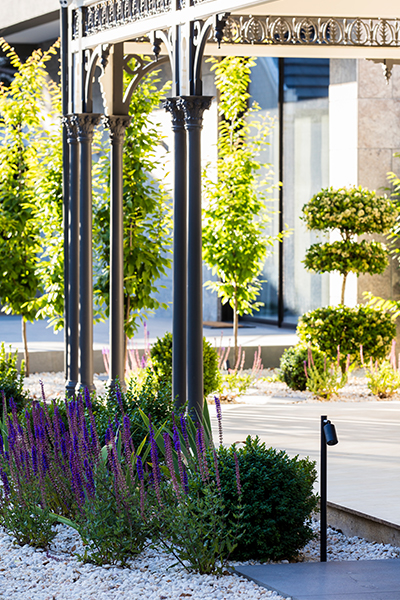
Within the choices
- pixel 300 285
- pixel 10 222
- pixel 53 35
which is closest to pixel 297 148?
pixel 300 285

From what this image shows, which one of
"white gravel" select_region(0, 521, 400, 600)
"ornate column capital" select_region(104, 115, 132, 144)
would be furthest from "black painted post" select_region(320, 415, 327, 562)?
"ornate column capital" select_region(104, 115, 132, 144)

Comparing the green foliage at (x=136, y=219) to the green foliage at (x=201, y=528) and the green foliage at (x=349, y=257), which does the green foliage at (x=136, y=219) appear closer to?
the green foliage at (x=349, y=257)

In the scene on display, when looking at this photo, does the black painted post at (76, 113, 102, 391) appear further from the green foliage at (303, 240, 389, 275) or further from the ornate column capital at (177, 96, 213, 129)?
the green foliage at (303, 240, 389, 275)

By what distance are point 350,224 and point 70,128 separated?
4.24 meters

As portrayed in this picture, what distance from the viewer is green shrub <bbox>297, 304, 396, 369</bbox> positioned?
11180 millimetres

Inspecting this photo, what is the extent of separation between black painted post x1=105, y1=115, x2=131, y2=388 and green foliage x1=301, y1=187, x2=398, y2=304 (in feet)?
11.4

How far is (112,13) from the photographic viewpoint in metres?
7.81

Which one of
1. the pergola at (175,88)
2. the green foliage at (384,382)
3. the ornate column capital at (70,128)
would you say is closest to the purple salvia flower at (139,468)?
the pergola at (175,88)

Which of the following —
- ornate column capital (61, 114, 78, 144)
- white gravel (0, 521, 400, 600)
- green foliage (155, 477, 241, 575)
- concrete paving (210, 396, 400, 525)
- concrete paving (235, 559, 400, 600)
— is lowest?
white gravel (0, 521, 400, 600)

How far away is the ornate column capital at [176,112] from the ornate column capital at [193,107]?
4 cm

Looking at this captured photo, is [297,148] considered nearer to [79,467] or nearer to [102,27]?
[102,27]

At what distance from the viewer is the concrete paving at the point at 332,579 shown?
13.2 ft

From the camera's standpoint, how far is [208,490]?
4516mm

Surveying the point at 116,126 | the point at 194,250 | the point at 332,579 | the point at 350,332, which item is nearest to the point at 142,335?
the point at 350,332
